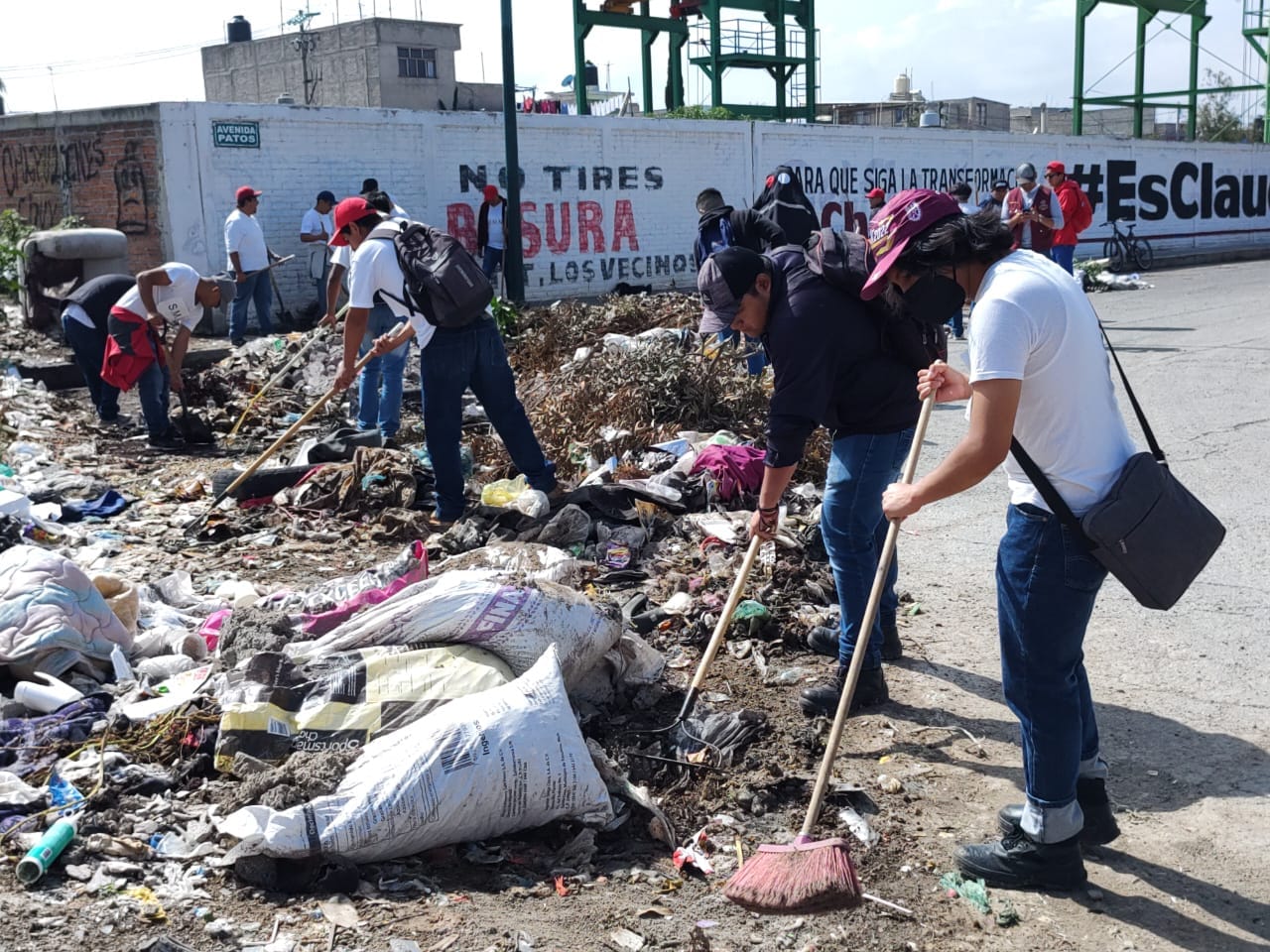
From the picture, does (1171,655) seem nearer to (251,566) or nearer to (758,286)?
(758,286)

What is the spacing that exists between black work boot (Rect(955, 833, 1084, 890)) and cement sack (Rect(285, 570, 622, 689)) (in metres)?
1.56

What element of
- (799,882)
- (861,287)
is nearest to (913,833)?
(799,882)

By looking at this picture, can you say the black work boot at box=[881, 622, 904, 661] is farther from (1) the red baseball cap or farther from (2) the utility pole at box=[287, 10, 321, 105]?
(2) the utility pole at box=[287, 10, 321, 105]

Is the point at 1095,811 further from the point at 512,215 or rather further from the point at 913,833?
the point at 512,215

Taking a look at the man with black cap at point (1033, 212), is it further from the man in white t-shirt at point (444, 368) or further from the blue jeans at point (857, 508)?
the blue jeans at point (857, 508)

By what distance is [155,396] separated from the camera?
30.2 ft

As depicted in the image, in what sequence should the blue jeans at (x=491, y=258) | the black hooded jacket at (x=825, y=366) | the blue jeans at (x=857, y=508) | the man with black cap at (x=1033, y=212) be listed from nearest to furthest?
1. the black hooded jacket at (x=825, y=366)
2. the blue jeans at (x=857, y=508)
3. the man with black cap at (x=1033, y=212)
4. the blue jeans at (x=491, y=258)

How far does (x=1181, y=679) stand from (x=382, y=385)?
590cm

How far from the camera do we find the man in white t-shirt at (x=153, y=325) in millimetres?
8969

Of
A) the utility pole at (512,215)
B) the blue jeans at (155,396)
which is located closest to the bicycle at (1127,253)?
the utility pole at (512,215)

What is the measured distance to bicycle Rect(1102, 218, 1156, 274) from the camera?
26469 millimetres

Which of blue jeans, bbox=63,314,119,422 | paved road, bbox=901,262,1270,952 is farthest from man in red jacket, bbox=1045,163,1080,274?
blue jeans, bbox=63,314,119,422

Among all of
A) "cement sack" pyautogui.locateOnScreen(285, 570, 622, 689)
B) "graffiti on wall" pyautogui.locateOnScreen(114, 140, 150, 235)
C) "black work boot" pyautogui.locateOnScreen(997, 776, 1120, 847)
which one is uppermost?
"graffiti on wall" pyautogui.locateOnScreen(114, 140, 150, 235)

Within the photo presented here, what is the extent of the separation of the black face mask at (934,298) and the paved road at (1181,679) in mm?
1627
